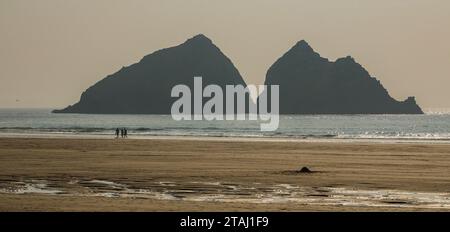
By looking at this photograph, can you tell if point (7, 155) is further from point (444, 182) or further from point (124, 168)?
point (444, 182)

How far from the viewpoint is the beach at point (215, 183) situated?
83.1 ft

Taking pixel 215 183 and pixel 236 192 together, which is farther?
pixel 215 183

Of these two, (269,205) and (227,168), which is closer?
(269,205)

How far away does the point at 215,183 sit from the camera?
1318 inches

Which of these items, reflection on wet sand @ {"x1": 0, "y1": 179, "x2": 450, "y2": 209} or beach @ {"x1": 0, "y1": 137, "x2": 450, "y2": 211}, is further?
reflection on wet sand @ {"x1": 0, "y1": 179, "x2": 450, "y2": 209}

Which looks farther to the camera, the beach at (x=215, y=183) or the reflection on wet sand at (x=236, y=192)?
the reflection on wet sand at (x=236, y=192)

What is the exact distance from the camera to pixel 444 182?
3603 cm

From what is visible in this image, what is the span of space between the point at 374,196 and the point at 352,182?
5.75m

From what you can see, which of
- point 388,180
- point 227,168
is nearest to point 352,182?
point 388,180

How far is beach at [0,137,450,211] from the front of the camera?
2533 cm

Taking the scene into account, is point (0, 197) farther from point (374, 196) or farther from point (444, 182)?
point (444, 182)
